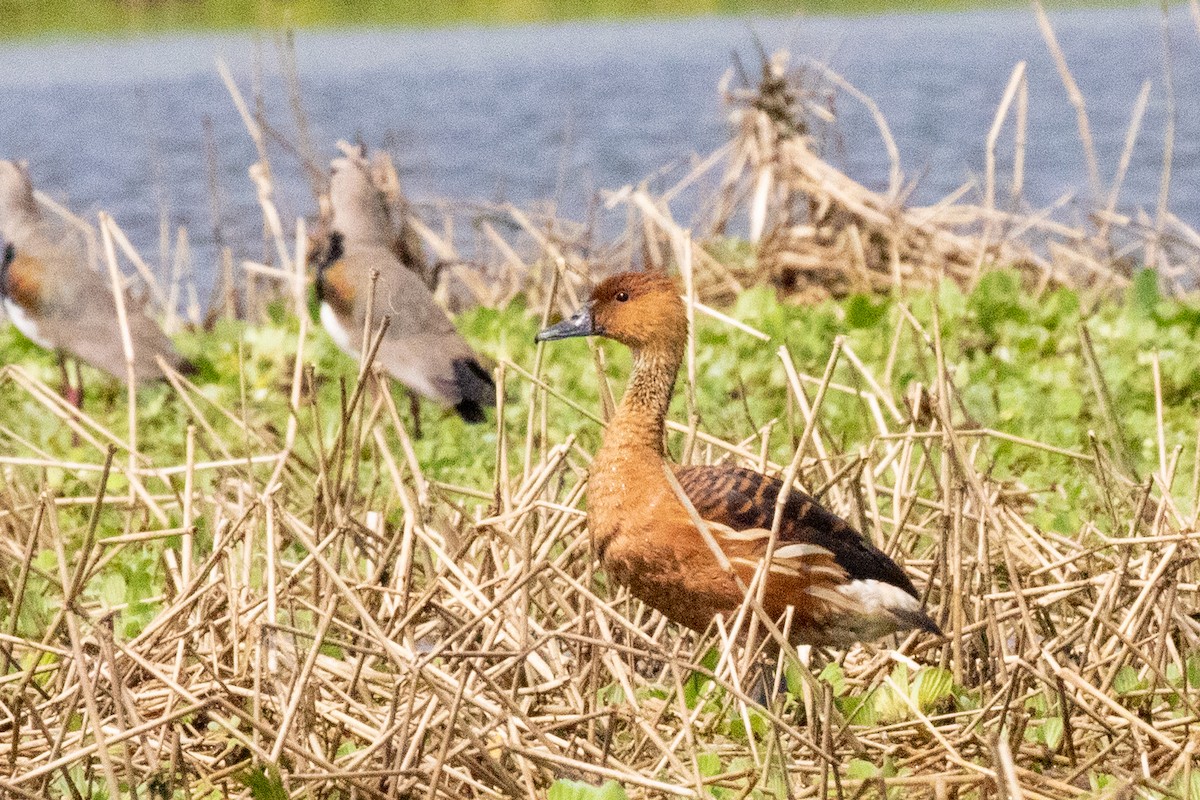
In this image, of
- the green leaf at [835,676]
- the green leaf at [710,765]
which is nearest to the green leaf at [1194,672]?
the green leaf at [835,676]

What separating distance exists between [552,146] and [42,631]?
12.3m

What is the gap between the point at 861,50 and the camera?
2089 centimetres

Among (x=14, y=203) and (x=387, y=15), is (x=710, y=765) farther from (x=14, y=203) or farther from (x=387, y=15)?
(x=387, y=15)

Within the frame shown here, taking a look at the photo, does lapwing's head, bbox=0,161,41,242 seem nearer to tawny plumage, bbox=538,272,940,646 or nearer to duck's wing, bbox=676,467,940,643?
tawny plumage, bbox=538,272,940,646

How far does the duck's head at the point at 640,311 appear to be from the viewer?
400 cm

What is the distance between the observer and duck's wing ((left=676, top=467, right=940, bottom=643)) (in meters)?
3.55

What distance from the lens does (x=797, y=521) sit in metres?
3.61

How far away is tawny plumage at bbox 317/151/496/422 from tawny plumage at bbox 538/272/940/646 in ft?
9.53

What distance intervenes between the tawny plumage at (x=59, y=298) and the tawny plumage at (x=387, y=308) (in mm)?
765

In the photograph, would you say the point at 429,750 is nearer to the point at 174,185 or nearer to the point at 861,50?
the point at 174,185

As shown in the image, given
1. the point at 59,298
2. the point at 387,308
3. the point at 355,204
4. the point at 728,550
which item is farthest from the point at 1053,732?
the point at 59,298

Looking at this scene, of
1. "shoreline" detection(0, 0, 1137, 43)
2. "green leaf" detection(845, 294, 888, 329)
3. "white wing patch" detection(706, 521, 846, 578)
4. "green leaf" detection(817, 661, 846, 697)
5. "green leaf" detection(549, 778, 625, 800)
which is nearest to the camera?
"green leaf" detection(549, 778, 625, 800)

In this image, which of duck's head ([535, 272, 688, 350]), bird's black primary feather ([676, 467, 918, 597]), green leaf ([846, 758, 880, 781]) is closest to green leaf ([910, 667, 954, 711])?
bird's black primary feather ([676, 467, 918, 597])

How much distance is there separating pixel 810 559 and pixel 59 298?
16.2 feet
